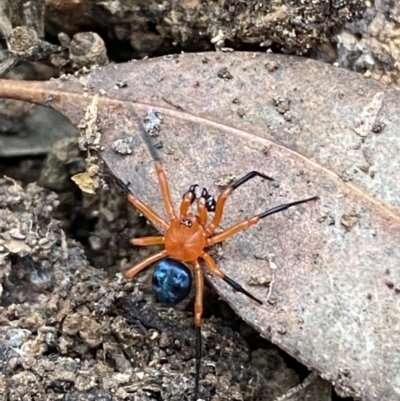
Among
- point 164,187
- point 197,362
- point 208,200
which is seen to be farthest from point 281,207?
point 197,362

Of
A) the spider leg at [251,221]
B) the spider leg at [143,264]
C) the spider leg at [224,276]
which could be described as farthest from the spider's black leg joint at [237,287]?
the spider leg at [143,264]

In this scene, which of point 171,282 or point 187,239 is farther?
point 187,239

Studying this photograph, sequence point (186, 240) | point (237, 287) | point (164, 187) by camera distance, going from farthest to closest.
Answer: point (186, 240)
point (164, 187)
point (237, 287)

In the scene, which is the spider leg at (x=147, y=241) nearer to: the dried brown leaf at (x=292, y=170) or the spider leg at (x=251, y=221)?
the dried brown leaf at (x=292, y=170)

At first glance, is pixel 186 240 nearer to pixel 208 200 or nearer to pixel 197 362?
pixel 208 200

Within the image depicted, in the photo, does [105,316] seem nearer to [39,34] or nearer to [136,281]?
[136,281]

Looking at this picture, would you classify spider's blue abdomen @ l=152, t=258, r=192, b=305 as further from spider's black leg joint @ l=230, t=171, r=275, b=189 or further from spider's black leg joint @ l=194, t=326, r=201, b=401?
spider's black leg joint @ l=230, t=171, r=275, b=189
